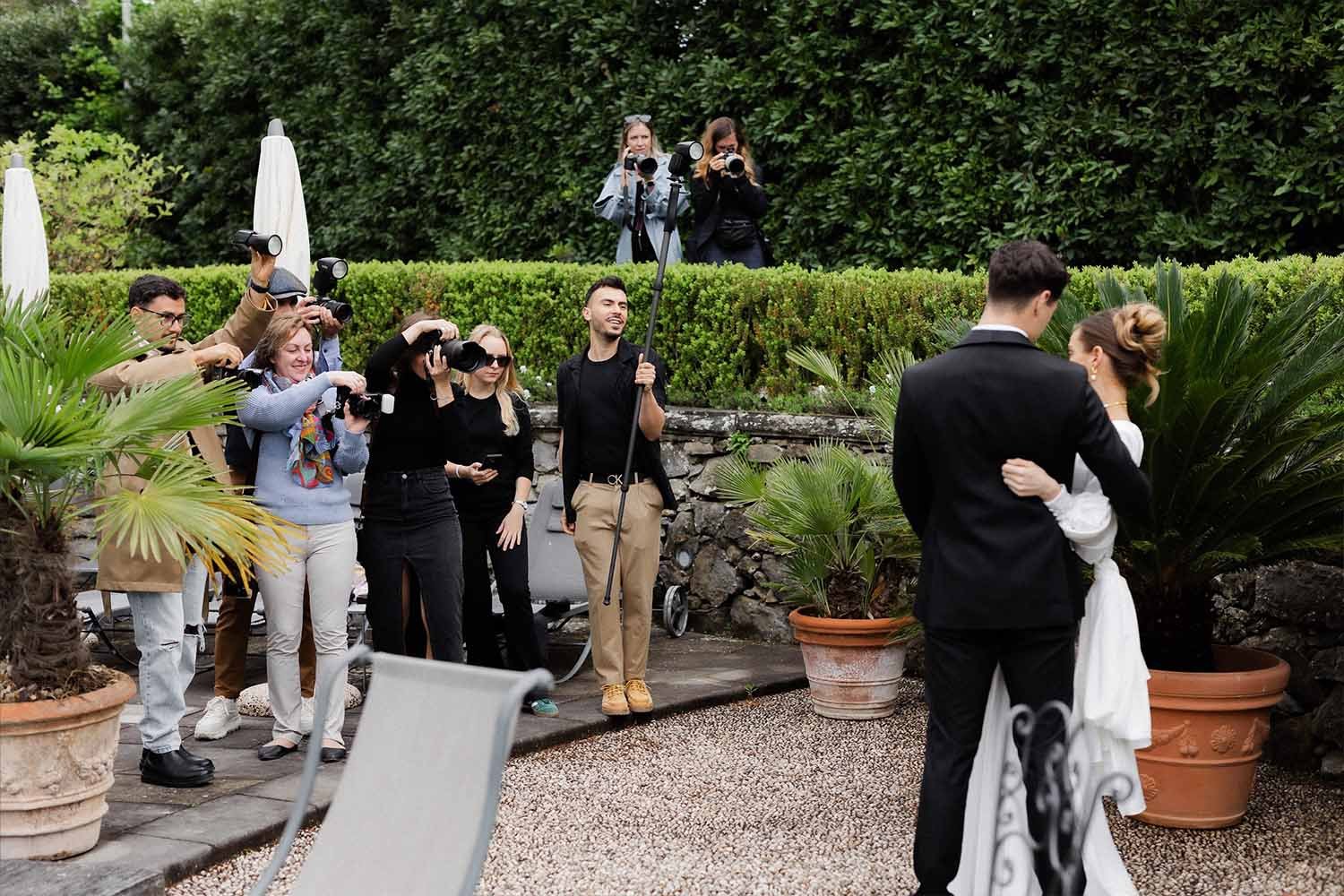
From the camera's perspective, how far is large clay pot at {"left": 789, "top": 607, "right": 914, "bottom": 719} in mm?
6492

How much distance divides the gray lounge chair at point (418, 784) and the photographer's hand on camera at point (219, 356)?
2215 mm

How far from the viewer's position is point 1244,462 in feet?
16.8

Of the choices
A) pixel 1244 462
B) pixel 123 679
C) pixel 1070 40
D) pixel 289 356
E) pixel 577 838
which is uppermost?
pixel 1070 40

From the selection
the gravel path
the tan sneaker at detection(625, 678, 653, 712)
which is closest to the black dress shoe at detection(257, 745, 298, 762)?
the gravel path

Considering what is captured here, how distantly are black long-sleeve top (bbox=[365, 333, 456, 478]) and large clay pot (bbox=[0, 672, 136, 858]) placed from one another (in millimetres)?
1623

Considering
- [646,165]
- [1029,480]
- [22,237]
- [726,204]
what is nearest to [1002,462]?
[1029,480]

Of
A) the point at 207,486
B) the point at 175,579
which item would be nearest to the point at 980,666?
the point at 207,486

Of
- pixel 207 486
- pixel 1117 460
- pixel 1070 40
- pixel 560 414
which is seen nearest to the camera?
pixel 1117 460

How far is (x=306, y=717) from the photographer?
599cm

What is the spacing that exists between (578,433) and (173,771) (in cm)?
228

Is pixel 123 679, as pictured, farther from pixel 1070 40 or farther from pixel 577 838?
pixel 1070 40

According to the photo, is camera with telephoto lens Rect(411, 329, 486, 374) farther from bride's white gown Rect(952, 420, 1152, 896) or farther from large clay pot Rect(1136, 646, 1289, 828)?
large clay pot Rect(1136, 646, 1289, 828)

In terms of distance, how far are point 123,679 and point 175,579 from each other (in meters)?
0.46

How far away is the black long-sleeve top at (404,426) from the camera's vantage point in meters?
5.77
